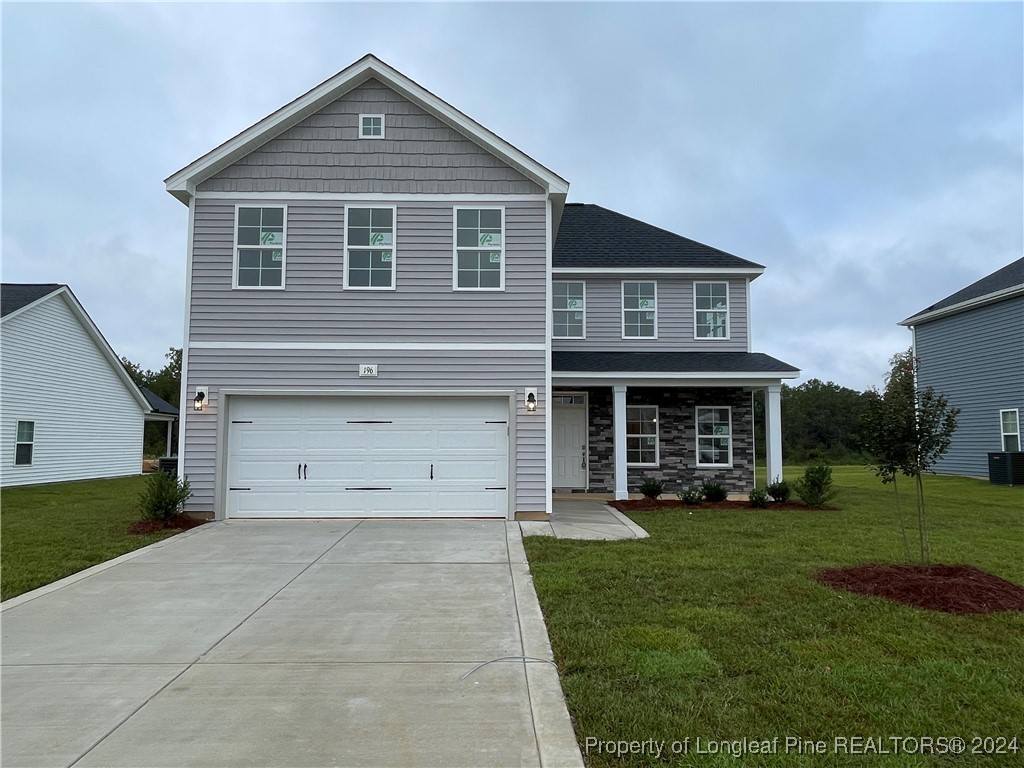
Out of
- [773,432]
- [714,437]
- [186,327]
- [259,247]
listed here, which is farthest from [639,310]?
[186,327]

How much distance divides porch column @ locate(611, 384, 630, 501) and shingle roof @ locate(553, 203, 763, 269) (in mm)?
4004

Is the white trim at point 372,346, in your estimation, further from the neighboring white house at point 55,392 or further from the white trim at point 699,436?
the neighboring white house at point 55,392

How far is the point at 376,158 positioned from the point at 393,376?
3953 millimetres

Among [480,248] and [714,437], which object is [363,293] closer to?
[480,248]

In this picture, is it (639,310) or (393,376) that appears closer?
(393,376)

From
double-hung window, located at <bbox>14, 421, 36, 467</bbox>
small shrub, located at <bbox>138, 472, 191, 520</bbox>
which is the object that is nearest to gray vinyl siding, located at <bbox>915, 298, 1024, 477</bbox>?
small shrub, located at <bbox>138, 472, 191, 520</bbox>

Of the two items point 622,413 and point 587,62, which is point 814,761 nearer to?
point 622,413

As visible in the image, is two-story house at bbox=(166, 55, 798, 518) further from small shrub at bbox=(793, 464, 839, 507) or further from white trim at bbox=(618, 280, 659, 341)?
small shrub at bbox=(793, 464, 839, 507)

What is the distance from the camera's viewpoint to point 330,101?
1180 centimetres

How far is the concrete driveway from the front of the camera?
11.3 feet

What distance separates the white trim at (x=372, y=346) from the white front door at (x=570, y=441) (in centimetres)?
477

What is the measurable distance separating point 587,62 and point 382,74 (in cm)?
927

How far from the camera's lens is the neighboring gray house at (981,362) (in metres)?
19.4

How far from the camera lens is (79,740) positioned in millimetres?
3525
